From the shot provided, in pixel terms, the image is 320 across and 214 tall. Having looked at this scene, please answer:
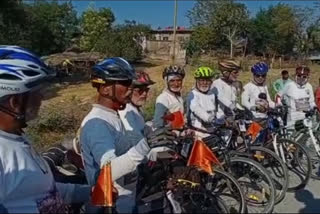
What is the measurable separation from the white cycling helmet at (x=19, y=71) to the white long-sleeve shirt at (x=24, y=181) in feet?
0.70

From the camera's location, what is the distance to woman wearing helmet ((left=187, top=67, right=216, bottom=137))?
552 cm

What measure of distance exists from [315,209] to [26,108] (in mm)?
4305

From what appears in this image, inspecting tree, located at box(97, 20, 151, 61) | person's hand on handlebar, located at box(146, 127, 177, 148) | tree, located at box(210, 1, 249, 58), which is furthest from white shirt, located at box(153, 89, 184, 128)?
tree, located at box(210, 1, 249, 58)

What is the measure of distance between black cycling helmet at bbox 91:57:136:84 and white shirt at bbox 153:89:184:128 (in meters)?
2.09

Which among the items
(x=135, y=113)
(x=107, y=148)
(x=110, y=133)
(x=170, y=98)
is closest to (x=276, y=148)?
(x=170, y=98)

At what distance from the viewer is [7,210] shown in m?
1.99

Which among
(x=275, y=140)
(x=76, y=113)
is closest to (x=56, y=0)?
(x=76, y=113)

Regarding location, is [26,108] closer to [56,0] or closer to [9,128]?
[9,128]

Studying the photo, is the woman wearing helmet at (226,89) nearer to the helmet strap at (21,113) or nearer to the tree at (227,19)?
the helmet strap at (21,113)

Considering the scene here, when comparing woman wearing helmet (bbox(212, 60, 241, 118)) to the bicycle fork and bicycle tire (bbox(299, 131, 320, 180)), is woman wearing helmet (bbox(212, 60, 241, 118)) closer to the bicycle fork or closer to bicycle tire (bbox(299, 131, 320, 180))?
the bicycle fork

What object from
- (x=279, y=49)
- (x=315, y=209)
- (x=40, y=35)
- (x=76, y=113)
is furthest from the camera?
(x=40, y=35)

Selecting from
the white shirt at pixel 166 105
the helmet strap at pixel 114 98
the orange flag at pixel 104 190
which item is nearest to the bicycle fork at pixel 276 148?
the white shirt at pixel 166 105

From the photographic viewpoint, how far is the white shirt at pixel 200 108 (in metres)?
5.52

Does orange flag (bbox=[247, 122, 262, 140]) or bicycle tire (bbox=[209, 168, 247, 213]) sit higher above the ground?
orange flag (bbox=[247, 122, 262, 140])
